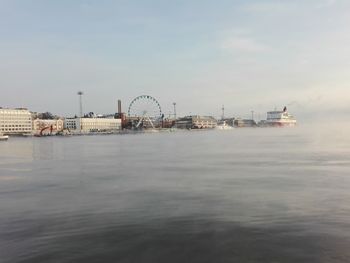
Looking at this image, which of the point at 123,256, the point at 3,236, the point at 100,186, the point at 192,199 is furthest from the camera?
A: the point at 100,186

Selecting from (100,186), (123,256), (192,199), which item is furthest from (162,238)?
(100,186)

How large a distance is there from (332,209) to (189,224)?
6.27m

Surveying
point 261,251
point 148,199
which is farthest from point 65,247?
point 148,199

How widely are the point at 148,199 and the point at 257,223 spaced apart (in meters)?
6.87

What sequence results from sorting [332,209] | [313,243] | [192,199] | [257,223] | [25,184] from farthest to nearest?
[25,184] → [192,199] → [332,209] → [257,223] → [313,243]

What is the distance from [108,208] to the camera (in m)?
19.3

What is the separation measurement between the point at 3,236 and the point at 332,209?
1235cm

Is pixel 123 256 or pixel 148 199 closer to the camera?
pixel 123 256

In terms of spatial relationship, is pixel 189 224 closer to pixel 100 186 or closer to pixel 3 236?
pixel 3 236

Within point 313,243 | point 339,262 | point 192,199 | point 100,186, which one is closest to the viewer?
point 339,262

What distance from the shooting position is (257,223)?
1588 cm

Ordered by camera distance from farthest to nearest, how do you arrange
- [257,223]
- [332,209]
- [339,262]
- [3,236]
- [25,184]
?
1. [25,184]
2. [332,209]
3. [257,223]
4. [3,236]
5. [339,262]

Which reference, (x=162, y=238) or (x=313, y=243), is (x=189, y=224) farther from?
(x=313, y=243)

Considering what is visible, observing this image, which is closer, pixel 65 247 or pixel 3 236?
pixel 65 247
